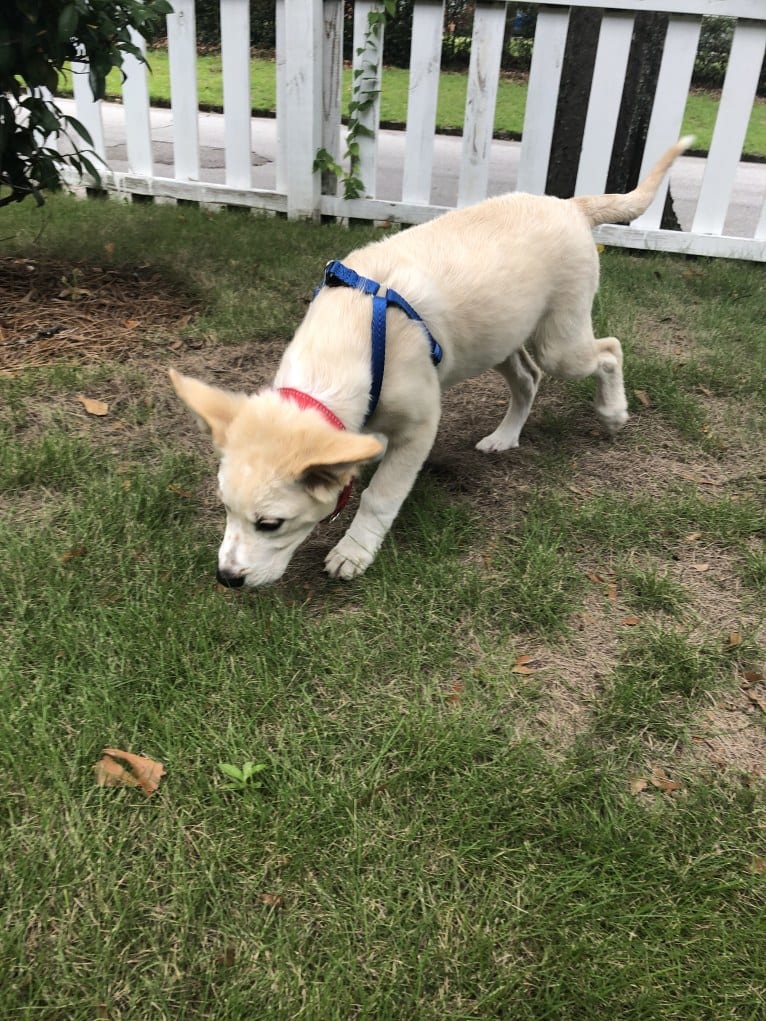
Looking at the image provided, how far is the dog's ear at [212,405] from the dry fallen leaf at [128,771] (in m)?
0.91

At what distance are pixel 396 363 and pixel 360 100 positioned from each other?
4.06 metres

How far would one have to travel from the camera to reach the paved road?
859 cm

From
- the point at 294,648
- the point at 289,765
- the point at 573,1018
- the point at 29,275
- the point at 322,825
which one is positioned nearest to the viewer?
the point at 573,1018

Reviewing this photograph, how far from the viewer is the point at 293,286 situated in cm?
504

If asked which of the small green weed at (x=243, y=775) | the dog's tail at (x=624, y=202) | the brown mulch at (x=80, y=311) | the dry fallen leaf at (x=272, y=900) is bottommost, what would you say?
the dry fallen leaf at (x=272, y=900)

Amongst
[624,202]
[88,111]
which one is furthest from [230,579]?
[88,111]

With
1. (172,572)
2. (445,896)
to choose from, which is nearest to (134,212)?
(172,572)

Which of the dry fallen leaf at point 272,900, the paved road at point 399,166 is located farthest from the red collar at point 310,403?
the paved road at point 399,166

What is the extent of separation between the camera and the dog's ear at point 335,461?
2.07 m

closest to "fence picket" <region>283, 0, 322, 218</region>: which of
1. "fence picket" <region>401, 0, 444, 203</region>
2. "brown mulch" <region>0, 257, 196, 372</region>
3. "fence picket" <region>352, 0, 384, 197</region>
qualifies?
"fence picket" <region>352, 0, 384, 197</region>

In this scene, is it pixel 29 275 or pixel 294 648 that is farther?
pixel 29 275

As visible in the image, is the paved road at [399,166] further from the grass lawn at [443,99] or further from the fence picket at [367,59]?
the fence picket at [367,59]

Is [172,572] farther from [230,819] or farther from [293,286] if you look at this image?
[293,286]

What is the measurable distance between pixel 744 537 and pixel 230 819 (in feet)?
7.47
